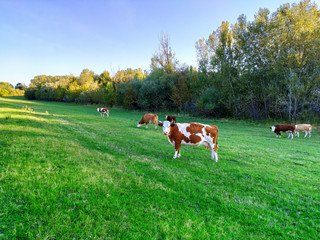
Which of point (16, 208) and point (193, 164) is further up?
point (16, 208)

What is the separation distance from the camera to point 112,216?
9.94 ft

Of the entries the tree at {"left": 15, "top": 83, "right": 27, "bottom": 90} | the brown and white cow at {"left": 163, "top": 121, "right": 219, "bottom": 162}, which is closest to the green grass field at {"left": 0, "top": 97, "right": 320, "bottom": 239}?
the brown and white cow at {"left": 163, "top": 121, "right": 219, "bottom": 162}

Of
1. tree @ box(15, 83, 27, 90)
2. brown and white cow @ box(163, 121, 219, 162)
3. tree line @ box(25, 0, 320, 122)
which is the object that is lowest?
brown and white cow @ box(163, 121, 219, 162)

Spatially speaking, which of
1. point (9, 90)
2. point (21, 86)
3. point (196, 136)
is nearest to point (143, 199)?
point (196, 136)

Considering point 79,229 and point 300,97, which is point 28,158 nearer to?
point 79,229

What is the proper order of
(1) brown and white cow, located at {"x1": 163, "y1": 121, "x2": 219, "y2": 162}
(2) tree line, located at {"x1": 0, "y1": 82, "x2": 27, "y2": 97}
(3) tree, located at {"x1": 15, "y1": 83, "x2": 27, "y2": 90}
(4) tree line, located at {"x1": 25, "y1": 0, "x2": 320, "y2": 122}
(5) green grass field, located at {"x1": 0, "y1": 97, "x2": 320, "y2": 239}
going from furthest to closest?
Result: (3) tree, located at {"x1": 15, "y1": 83, "x2": 27, "y2": 90} → (2) tree line, located at {"x1": 0, "y1": 82, "x2": 27, "y2": 97} → (4) tree line, located at {"x1": 25, "y1": 0, "x2": 320, "y2": 122} → (1) brown and white cow, located at {"x1": 163, "y1": 121, "x2": 219, "y2": 162} → (5) green grass field, located at {"x1": 0, "y1": 97, "x2": 320, "y2": 239}

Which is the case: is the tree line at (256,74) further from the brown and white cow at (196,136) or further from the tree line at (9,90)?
the tree line at (9,90)

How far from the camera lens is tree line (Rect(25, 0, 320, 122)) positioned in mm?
20828

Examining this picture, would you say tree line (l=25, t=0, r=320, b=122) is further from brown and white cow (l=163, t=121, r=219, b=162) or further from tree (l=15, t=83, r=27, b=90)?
tree (l=15, t=83, r=27, b=90)

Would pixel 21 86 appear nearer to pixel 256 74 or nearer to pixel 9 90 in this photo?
pixel 9 90

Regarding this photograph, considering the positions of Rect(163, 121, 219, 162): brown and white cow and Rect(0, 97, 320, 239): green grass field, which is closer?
Rect(0, 97, 320, 239): green grass field

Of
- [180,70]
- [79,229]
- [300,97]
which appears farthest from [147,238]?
[180,70]

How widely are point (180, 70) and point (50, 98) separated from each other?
264 ft

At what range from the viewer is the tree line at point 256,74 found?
68.3 feet
